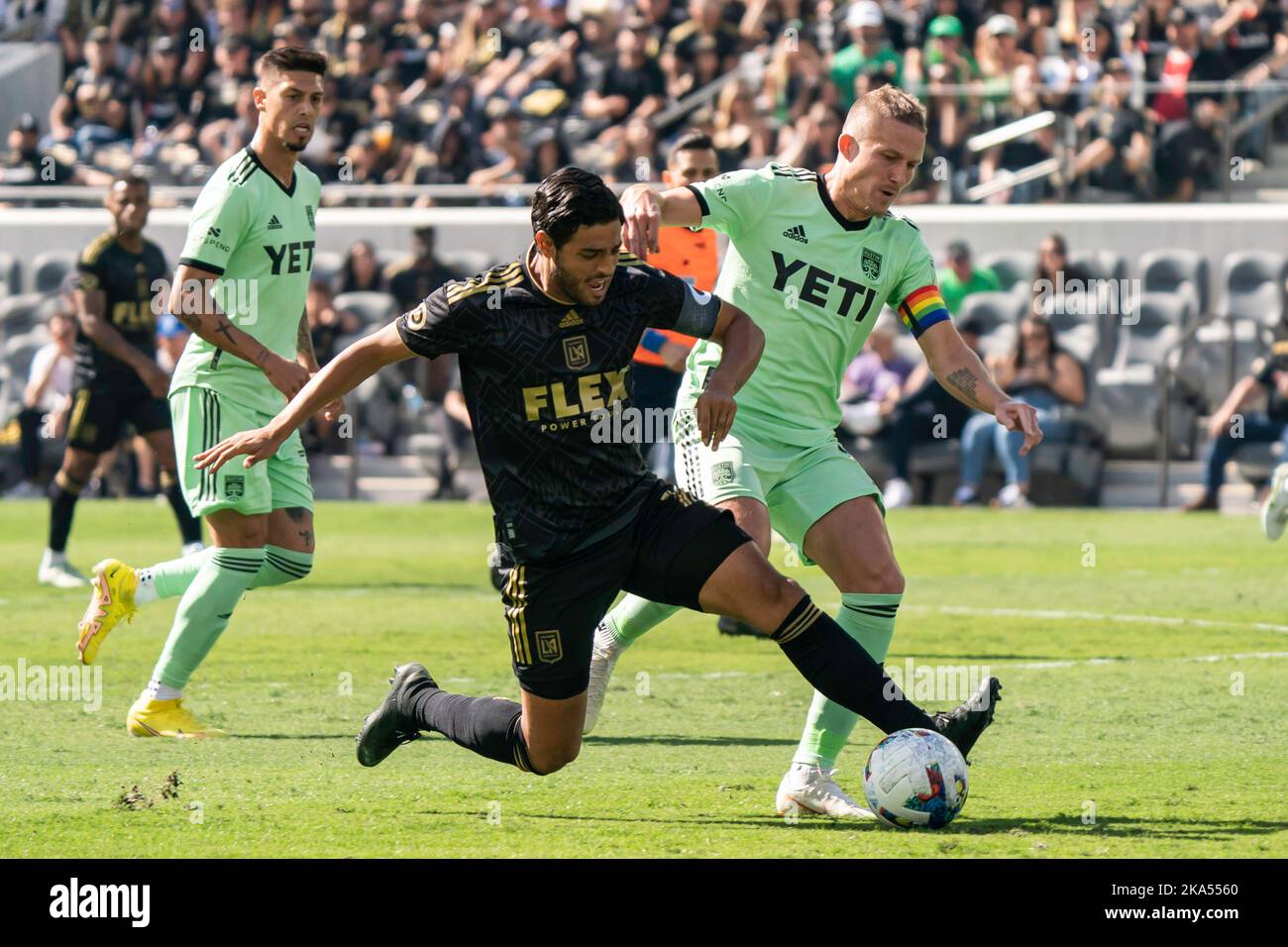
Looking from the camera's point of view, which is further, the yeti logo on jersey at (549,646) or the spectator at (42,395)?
the spectator at (42,395)

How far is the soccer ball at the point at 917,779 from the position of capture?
5.95 m

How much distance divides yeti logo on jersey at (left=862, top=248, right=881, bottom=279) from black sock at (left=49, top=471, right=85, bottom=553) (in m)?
7.96

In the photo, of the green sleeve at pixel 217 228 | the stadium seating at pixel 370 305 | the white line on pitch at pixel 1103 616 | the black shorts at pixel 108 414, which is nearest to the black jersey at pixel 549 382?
the green sleeve at pixel 217 228

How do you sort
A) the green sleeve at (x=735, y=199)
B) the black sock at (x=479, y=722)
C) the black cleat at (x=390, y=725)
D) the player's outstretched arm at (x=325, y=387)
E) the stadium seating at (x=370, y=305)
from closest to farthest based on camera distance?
the player's outstretched arm at (x=325, y=387) < the black sock at (x=479, y=722) < the black cleat at (x=390, y=725) < the green sleeve at (x=735, y=199) < the stadium seating at (x=370, y=305)

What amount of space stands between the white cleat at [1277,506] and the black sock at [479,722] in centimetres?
780

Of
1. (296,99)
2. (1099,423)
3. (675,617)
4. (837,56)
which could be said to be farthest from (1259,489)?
(296,99)

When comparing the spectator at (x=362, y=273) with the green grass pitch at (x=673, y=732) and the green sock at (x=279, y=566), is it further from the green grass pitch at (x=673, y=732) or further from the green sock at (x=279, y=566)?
the green sock at (x=279, y=566)

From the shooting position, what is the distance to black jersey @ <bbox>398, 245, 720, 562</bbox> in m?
6.04

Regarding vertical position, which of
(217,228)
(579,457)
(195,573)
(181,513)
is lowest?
(181,513)

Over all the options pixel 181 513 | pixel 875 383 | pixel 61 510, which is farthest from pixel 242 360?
pixel 875 383

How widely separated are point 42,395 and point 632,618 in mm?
14386

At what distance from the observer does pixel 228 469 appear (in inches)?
313

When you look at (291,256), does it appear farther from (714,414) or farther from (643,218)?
(714,414)

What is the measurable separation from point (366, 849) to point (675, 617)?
682cm
